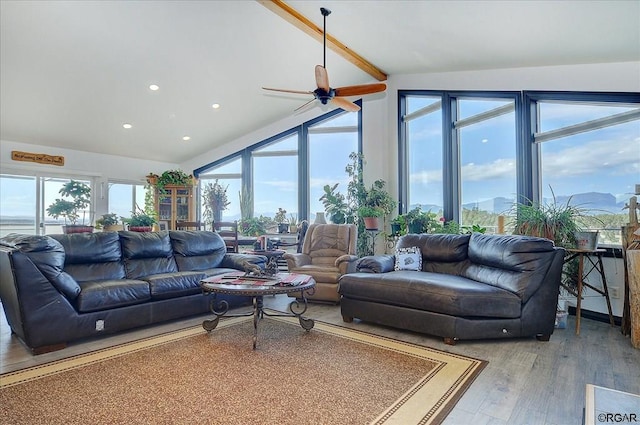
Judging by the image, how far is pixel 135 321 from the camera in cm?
336

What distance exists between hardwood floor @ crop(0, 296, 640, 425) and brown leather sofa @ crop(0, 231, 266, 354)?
0.50 ft

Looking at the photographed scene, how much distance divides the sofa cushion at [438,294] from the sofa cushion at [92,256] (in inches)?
99.8

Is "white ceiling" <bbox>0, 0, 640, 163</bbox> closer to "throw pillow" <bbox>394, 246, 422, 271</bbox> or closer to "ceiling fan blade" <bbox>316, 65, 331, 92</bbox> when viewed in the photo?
"ceiling fan blade" <bbox>316, 65, 331, 92</bbox>

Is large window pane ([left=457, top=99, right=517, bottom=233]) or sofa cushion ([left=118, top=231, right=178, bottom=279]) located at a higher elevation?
large window pane ([left=457, top=99, right=517, bottom=233])

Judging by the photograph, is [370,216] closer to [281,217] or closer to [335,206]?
[335,206]

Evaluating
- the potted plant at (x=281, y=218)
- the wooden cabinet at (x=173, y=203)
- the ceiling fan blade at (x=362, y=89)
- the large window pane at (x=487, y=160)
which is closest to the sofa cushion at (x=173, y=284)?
the ceiling fan blade at (x=362, y=89)

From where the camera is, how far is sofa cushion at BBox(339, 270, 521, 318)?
9.80 feet

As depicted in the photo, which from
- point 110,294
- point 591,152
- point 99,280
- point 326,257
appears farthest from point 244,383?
point 591,152

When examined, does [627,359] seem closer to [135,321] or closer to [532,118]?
[532,118]

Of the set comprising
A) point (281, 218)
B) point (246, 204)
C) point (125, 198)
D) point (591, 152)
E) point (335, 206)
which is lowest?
point (281, 218)

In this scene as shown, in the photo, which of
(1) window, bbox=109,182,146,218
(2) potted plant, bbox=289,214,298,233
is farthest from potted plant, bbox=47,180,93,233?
(2) potted plant, bbox=289,214,298,233

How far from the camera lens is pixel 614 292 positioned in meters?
3.62

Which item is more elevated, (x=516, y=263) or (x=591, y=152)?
(x=591, y=152)

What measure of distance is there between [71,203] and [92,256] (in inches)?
119
